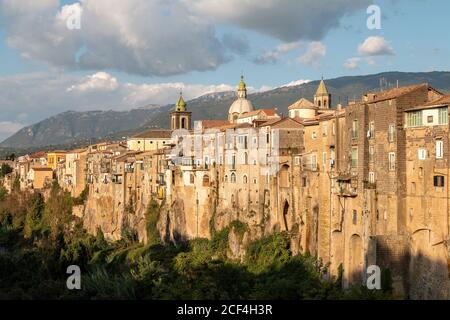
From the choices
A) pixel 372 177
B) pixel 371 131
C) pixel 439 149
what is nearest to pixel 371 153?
pixel 371 131

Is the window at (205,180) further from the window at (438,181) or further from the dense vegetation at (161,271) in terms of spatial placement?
the window at (438,181)

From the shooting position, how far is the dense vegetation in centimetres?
3453

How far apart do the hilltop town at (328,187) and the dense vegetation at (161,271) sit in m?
1.48

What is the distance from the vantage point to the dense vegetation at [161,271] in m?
34.5

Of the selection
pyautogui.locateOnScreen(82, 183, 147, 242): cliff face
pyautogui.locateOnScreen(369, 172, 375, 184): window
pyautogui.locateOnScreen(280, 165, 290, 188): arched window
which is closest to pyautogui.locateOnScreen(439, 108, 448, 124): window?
pyautogui.locateOnScreen(369, 172, 375, 184): window

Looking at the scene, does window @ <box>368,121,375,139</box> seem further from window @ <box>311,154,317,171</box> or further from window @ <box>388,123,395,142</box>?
window @ <box>311,154,317,171</box>

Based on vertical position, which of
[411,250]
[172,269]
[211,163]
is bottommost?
[172,269]

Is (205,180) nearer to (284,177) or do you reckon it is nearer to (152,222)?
(152,222)

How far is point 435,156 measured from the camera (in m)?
32.6

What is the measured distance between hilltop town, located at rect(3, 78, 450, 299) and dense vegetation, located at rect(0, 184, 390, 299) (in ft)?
4.87
